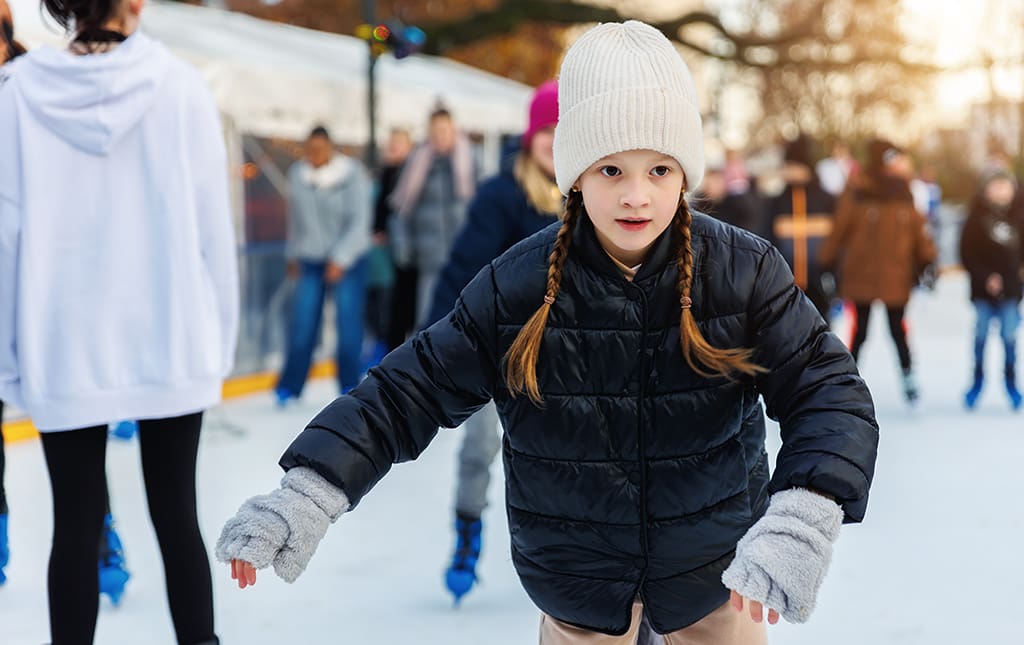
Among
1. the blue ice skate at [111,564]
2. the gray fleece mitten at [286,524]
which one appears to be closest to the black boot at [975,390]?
the blue ice skate at [111,564]

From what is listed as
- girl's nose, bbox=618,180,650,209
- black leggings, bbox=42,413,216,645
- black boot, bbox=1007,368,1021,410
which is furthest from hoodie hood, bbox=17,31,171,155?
black boot, bbox=1007,368,1021,410

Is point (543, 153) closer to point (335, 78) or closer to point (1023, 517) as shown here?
point (1023, 517)

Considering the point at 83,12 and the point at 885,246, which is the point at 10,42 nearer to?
the point at 83,12

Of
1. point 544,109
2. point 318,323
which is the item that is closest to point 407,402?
point 544,109

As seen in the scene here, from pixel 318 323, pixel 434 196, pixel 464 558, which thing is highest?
pixel 434 196

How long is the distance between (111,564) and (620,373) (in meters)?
2.12

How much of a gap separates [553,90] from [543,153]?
0.58ft

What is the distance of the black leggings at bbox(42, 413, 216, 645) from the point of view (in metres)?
2.44

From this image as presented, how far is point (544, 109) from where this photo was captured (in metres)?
3.30

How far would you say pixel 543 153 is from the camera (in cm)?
339

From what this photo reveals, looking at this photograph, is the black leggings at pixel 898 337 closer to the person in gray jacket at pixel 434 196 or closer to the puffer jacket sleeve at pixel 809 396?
the person in gray jacket at pixel 434 196

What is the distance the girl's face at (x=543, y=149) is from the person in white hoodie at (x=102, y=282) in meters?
1.07

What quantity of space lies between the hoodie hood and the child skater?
969mm

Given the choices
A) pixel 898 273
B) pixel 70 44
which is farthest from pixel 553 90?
pixel 898 273
